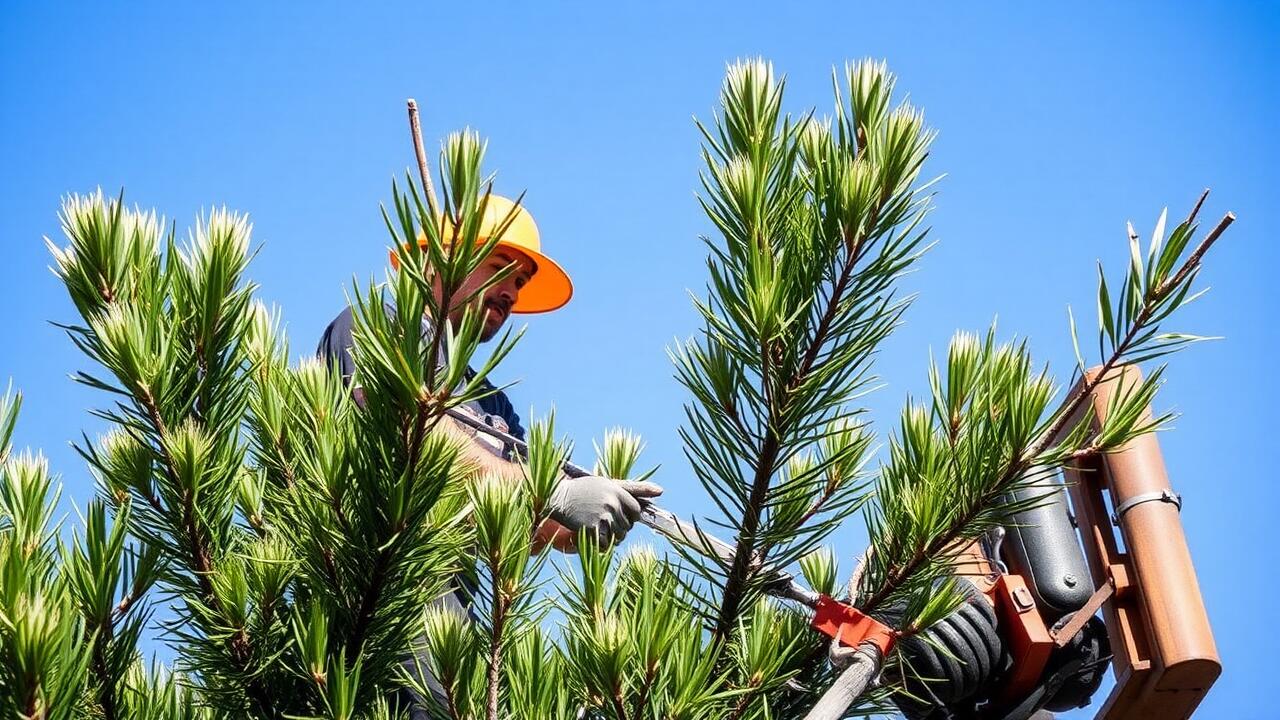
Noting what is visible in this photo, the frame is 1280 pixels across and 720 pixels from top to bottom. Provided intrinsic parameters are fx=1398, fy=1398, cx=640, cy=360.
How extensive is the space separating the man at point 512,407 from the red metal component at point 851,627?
328 millimetres

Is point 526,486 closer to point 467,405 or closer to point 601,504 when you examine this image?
point 601,504

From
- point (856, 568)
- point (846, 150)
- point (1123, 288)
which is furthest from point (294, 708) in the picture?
point (1123, 288)

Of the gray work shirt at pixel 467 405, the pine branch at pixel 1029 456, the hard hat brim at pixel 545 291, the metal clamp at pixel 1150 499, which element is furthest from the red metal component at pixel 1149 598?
the hard hat brim at pixel 545 291

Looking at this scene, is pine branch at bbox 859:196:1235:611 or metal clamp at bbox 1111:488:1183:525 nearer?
pine branch at bbox 859:196:1235:611

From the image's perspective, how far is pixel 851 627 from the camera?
196 centimetres

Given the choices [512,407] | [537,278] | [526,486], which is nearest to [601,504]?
[526,486]

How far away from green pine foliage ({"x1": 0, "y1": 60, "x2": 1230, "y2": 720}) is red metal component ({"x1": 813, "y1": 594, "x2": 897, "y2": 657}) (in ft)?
0.09

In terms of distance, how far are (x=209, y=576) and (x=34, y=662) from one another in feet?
1.22

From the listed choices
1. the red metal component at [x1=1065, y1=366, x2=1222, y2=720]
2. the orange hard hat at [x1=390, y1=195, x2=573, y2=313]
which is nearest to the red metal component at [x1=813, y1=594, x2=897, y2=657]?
the red metal component at [x1=1065, y1=366, x2=1222, y2=720]

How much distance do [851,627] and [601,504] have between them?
0.45 meters

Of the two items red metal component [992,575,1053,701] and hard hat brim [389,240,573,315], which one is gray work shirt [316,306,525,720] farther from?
red metal component [992,575,1053,701]

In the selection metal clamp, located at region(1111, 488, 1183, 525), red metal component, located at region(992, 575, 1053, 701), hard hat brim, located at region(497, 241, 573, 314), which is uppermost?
hard hat brim, located at region(497, 241, 573, 314)

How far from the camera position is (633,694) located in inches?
70.3

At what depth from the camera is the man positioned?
2.12 m
